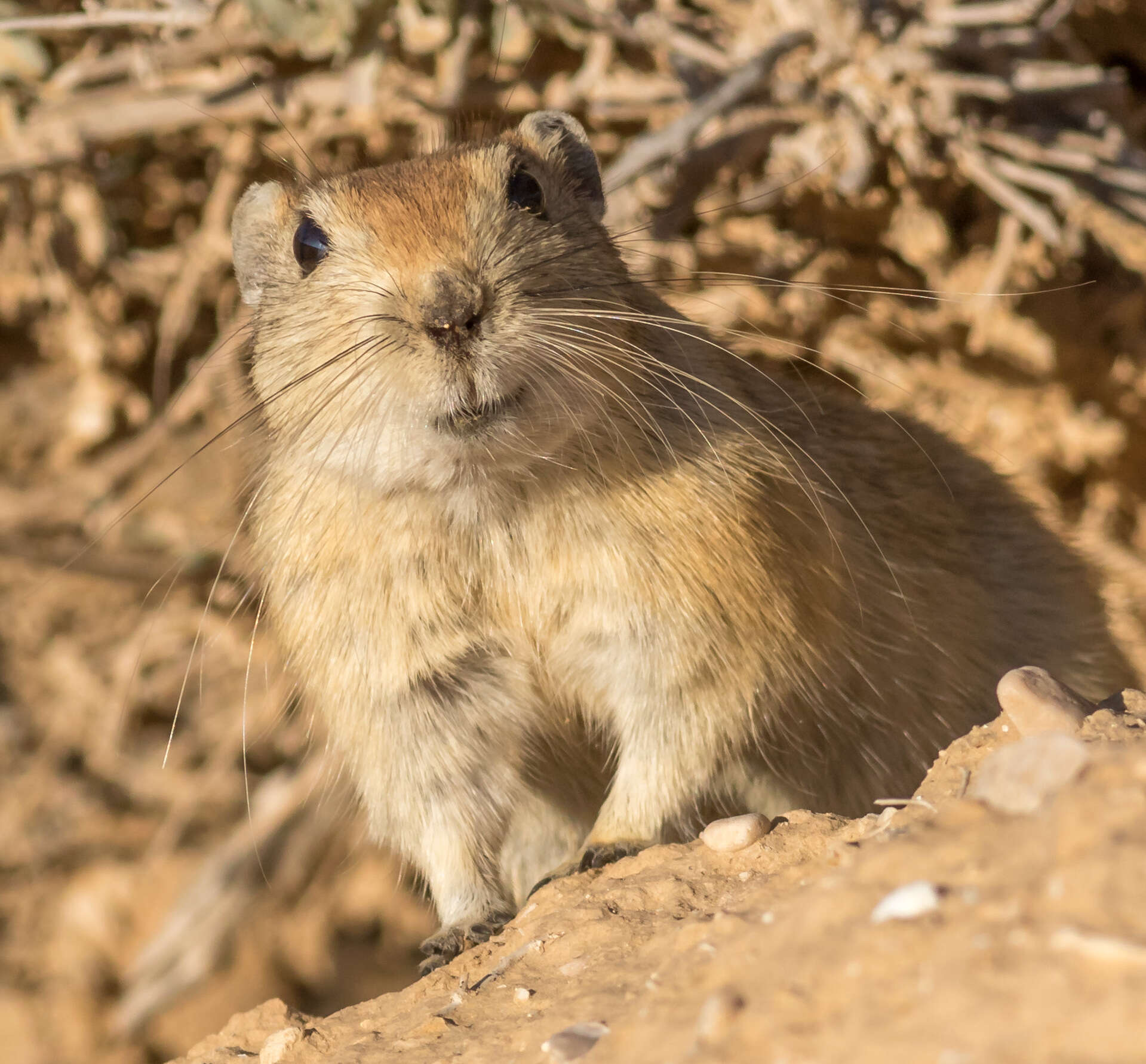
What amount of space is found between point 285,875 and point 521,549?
483cm

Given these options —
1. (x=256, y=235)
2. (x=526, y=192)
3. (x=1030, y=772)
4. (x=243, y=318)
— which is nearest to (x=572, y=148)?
(x=526, y=192)

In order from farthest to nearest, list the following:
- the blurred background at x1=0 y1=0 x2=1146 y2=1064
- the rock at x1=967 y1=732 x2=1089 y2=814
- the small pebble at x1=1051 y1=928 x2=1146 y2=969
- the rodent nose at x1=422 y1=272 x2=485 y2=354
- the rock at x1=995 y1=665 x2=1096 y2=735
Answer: the blurred background at x1=0 y1=0 x2=1146 y2=1064 < the rodent nose at x1=422 y1=272 x2=485 y2=354 < the rock at x1=995 y1=665 x2=1096 y2=735 < the rock at x1=967 y1=732 x2=1089 y2=814 < the small pebble at x1=1051 y1=928 x2=1146 y2=969

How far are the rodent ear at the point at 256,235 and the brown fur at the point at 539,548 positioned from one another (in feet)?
0.04

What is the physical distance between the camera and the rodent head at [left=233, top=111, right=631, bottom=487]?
117 inches

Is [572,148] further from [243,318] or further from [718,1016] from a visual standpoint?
[718,1016]

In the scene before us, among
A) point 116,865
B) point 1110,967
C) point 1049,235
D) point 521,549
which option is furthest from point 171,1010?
point 1110,967

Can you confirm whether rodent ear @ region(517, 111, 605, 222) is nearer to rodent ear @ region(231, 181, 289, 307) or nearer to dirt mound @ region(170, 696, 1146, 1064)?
rodent ear @ region(231, 181, 289, 307)

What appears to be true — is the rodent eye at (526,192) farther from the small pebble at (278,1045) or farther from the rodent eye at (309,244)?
the small pebble at (278,1045)

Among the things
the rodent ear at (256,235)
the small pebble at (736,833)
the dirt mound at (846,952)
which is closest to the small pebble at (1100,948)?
the dirt mound at (846,952)

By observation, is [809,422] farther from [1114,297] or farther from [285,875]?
[285,875]

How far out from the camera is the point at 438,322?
2.89 meters

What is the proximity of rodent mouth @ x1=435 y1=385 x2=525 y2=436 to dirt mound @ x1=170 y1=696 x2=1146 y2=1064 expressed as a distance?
1.12 m

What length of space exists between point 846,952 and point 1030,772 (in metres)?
0.51

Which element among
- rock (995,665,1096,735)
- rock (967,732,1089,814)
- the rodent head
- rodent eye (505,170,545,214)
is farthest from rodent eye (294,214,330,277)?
rock (967,732,1089,814)
